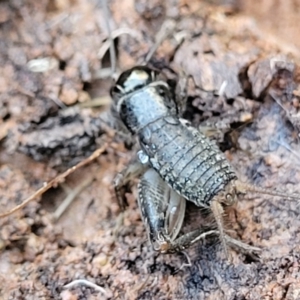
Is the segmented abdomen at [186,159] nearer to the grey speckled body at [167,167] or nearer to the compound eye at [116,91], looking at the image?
the grey speckled body at [167,167]

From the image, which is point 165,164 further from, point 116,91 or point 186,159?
point 116,91

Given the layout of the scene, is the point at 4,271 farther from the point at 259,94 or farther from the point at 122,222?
the point at 259,94

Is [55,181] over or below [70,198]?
over

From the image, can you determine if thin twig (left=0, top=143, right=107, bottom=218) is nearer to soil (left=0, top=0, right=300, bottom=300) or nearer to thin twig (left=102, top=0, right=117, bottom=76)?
soil (left=0, top=0, right=300, bottom=300)

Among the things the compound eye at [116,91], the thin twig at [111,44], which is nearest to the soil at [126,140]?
the thin twig at [111,44]

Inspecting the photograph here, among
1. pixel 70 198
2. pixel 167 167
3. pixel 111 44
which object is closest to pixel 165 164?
pixel 167 167

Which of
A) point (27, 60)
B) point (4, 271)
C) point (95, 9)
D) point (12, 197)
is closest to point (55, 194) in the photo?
point (12, 197)
